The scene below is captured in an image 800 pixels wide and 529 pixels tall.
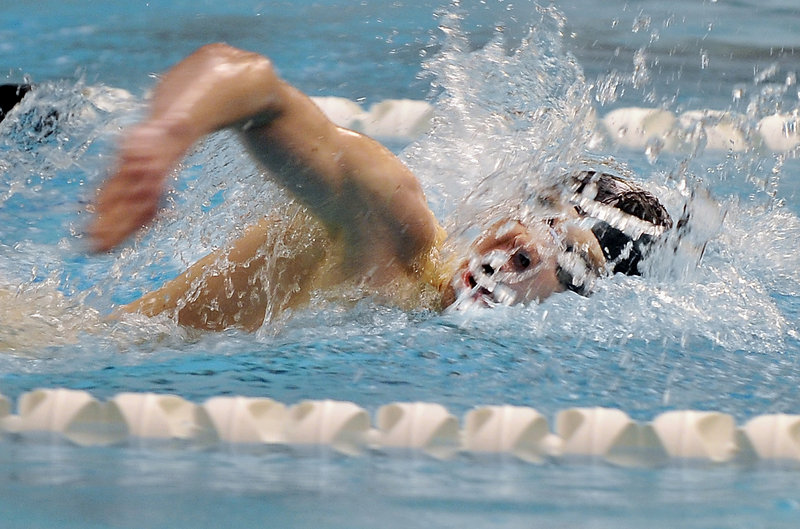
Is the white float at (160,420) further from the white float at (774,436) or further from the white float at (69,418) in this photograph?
the white float at (774,436)

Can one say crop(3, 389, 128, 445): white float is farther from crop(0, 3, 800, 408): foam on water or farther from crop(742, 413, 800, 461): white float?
crop(742, 413, 800, 461): white float

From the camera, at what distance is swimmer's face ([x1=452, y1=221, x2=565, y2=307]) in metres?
1.74

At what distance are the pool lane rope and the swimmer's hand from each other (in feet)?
1.15

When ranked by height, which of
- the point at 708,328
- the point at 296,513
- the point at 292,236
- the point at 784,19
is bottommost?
the point at 296,513

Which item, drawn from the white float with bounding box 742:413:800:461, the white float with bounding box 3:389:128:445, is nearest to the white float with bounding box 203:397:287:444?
the white float with bounding box 3:389:128:445

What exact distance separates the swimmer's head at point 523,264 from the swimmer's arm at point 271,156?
4.7 inches

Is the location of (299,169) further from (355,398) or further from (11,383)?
(11,383)

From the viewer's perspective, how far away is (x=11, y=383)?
4.67 ft

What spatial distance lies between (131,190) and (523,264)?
3.05 ft

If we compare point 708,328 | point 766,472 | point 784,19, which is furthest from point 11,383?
point 784,19

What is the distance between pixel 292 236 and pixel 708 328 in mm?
918

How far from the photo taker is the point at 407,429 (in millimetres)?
1242

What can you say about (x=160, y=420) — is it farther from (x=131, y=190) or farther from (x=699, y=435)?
(x=699, y=435)

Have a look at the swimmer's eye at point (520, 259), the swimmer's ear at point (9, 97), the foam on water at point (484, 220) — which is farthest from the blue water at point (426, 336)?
the swimmer's ear at point (9, 97)
